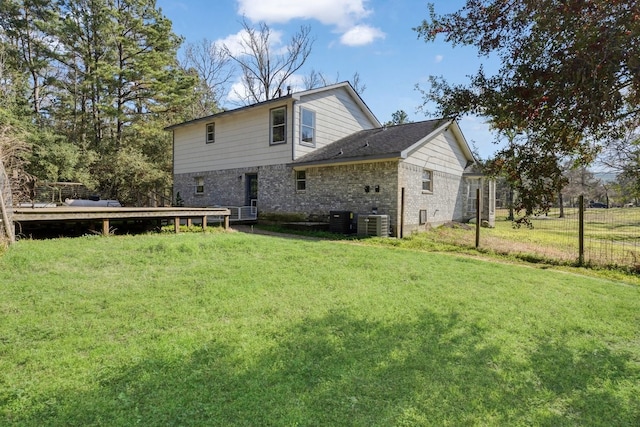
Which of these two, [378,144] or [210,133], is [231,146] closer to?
[210,133]

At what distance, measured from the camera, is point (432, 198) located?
566 inches

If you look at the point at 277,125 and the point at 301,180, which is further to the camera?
the point at 277,125

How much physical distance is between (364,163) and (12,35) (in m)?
21.9

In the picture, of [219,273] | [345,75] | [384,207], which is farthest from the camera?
[345,75]

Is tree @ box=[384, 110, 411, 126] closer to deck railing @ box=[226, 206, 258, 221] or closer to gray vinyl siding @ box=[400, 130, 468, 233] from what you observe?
gray vinyl siding @ box=[400, 130, 468, 233]

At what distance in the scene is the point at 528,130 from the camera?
328 cm

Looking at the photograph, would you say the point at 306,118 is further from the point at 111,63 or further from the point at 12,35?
the point at 12,35

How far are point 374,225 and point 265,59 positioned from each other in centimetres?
2252

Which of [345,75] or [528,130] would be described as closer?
[528,130]

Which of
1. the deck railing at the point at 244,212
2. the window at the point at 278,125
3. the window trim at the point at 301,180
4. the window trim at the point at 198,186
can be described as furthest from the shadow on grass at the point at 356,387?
the window trim at the point at 198,186

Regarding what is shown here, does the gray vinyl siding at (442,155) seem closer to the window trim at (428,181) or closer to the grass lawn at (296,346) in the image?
the window trim at (428,181)

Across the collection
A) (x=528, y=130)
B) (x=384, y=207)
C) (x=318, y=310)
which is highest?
(x=528, y=130)

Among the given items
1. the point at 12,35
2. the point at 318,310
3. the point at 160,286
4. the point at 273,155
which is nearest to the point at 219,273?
the point at 160,286

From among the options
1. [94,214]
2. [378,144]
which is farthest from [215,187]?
[94,214]
